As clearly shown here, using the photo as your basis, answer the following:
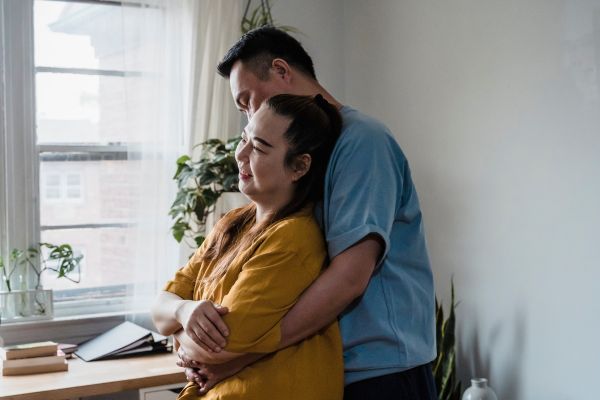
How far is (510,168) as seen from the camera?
9.50 feet

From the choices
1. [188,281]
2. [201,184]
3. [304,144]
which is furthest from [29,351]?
[304,144]

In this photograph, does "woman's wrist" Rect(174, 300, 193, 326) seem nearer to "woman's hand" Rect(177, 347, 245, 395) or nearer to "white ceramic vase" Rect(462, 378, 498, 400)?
"woman's hand" Rect(177, 347, 245, 395)

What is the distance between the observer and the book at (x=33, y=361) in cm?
280

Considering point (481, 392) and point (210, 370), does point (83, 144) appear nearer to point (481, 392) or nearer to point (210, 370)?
point (481, 392)

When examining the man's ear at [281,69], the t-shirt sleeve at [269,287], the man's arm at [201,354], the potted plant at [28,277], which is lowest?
the potted plant at [28,277]

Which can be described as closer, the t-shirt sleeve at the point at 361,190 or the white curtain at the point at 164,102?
the t-shirt sleeve at the point at 361,190

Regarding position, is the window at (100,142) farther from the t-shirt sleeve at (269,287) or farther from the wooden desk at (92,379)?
the t-shirt sleeve at (269,287)

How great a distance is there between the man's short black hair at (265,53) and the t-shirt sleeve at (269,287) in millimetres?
A: 414

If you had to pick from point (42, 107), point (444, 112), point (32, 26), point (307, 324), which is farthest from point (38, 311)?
point (307, 324)

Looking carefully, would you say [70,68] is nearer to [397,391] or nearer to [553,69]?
[553,69]

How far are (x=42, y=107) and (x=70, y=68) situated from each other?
0.21 meters

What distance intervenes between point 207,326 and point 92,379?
1380 millimetres

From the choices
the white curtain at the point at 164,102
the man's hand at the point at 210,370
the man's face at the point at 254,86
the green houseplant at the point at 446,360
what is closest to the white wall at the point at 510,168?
the green houseplant at the point at 446,360

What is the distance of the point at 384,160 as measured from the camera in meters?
1.49
